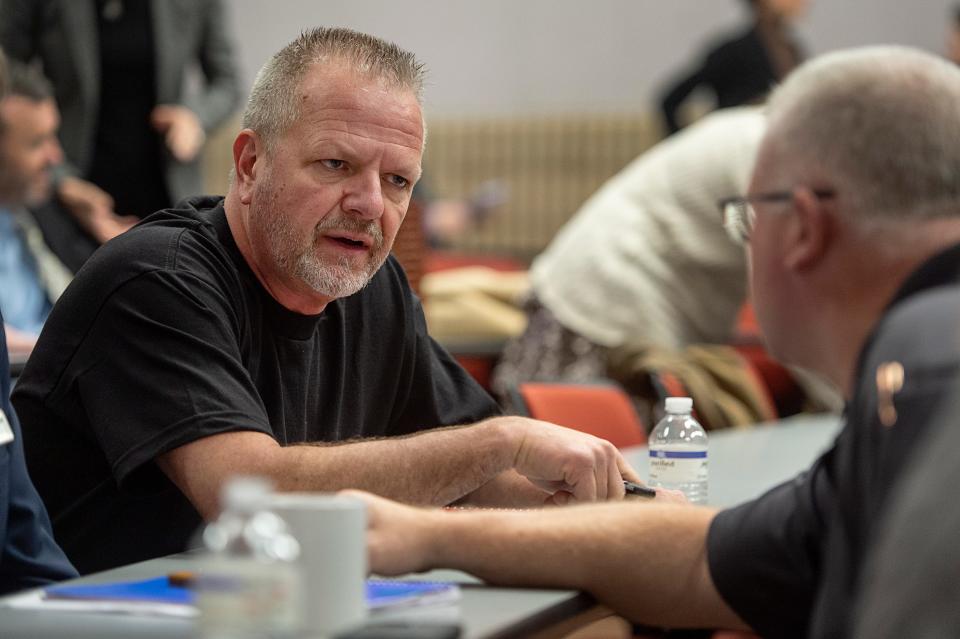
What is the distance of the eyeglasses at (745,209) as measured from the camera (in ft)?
4.73

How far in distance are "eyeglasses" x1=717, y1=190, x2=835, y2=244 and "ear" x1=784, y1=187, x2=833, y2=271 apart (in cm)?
1

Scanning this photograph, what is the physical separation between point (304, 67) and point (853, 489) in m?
1.18

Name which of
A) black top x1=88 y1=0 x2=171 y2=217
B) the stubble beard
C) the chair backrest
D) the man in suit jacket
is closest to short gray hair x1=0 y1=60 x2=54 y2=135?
the man in suit jacket

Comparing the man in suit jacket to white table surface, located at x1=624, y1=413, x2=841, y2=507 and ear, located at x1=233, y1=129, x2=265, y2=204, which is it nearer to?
white table surface, located at x1=624, y1=413, x2=841, y2=507

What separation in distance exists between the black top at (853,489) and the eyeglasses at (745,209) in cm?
17

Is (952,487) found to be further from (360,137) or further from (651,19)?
(651,19)

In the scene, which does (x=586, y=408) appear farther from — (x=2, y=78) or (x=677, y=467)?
(x=2, y=78)

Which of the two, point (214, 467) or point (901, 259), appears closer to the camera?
point (901, 259)

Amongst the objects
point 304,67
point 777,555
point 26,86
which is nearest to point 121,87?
point 26,86

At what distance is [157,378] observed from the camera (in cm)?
181

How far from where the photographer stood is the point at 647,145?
27.0ft

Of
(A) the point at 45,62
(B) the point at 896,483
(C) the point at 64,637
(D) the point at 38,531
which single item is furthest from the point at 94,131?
(B) the point at 896,483

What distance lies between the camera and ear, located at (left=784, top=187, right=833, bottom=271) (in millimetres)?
1405

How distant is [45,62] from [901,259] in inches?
167
